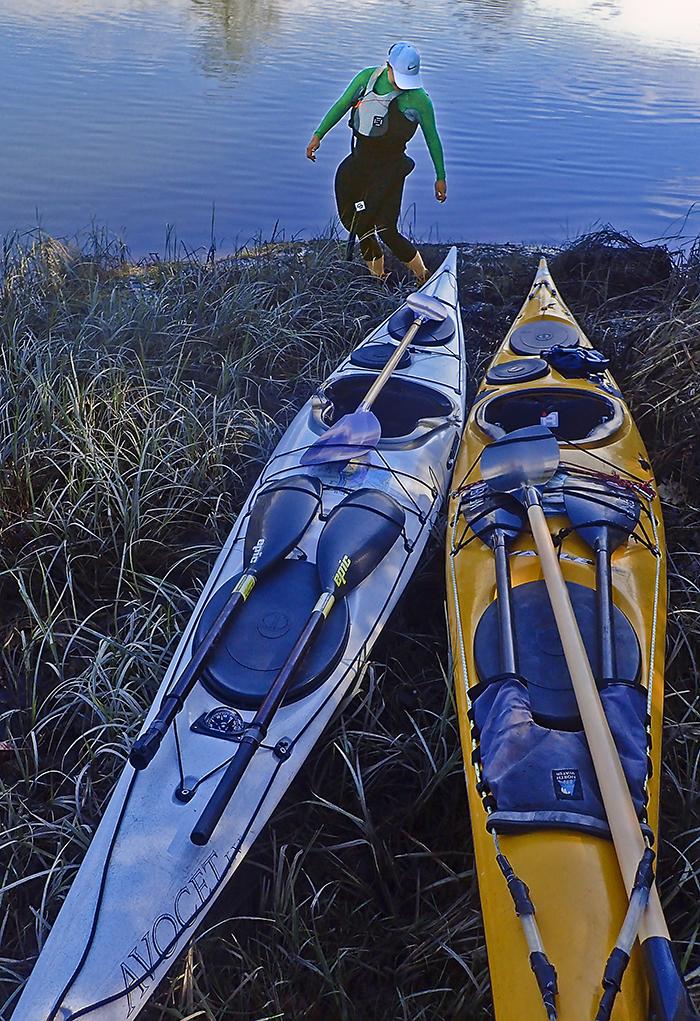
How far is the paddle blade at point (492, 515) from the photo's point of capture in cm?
272

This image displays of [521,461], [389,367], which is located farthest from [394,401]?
[521,461]

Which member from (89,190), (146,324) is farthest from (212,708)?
(89,190)

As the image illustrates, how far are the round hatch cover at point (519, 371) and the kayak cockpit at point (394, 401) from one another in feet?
0.82

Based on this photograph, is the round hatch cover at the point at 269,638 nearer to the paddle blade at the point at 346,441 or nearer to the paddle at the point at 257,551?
the paddle at the point at 257,551

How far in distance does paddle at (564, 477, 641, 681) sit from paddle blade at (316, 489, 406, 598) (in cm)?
Answer: 58

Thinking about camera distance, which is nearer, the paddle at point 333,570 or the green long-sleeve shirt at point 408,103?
the paddle at point 333,570

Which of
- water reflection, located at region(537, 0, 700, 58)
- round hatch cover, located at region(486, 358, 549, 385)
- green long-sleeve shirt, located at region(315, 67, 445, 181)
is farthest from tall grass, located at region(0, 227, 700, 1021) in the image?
water reflection, located at region(537, 0, 700, 58)

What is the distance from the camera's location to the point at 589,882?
175cm

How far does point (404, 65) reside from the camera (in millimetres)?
4996

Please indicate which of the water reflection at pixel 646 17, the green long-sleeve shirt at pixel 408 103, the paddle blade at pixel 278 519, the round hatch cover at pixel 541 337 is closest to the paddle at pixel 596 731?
the paddle blade at pixel 278 519

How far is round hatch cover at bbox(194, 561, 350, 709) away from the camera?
7.55 feet

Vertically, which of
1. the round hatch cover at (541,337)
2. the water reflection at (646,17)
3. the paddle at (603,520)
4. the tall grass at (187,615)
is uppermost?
the water reflection at (646,17)

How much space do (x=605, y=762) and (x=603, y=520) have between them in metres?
1.04

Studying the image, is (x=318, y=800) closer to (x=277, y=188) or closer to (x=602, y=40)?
(x=277, y=188)
